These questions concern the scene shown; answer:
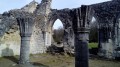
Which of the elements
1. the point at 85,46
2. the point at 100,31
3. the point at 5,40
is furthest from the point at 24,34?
the point at 100,31

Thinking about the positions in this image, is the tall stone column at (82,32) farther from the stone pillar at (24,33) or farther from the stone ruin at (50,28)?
the stone pillar at (24,33)

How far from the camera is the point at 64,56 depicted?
17.7m

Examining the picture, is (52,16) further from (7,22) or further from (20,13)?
(7,22)

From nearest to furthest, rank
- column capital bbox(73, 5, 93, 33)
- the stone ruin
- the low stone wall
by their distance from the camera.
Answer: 1. column capital bbox(73, 5, 93, 33)
2. the stone ruin
3. the low stone wall

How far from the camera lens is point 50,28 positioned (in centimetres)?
2083

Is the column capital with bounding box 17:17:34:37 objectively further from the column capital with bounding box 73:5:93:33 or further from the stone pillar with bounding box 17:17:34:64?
the column capital with bounding box 73:5:93:33

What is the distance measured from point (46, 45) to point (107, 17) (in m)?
6.30

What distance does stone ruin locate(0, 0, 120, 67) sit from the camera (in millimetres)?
8508

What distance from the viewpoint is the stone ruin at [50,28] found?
8.51 metres

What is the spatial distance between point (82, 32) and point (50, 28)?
41.1 feet

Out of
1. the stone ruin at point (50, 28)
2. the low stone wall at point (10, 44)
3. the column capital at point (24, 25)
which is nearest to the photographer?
the stone ruin at point (50, 28)

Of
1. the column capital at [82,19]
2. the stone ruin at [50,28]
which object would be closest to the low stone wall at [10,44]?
the stone ruin at [50,28]

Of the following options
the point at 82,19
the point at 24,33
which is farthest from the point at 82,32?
the point at 24,33

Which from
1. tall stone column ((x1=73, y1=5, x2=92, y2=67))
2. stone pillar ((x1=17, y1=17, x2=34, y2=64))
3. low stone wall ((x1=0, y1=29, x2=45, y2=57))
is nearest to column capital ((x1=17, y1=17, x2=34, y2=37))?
stone pillar ((x1=17, y1=17, x2=34, y2=64))
